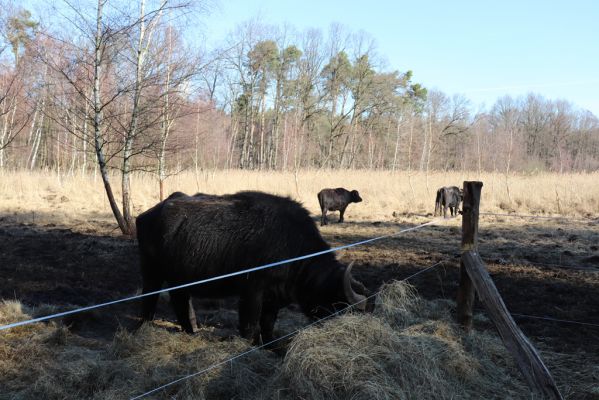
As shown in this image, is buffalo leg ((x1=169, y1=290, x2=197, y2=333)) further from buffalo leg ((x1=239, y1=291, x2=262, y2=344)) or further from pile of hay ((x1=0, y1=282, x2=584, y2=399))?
buffalo leg ((x1=239, y1=291, x2=262, y2=344))

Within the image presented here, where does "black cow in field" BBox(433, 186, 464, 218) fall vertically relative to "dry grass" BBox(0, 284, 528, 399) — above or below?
above

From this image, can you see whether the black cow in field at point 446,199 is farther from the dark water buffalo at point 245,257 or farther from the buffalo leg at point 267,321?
the buffalo leg at point 267,321

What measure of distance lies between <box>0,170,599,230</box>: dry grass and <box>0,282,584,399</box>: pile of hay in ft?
38.6

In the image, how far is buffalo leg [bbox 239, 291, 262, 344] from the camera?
5.38m

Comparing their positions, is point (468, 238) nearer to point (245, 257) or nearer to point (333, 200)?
Answer: point (245, 257)

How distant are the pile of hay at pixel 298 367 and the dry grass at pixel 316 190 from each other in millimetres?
11767

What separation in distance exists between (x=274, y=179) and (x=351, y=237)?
12580 mm

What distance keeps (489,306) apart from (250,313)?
2554 mm

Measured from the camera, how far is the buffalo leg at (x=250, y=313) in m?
5.38

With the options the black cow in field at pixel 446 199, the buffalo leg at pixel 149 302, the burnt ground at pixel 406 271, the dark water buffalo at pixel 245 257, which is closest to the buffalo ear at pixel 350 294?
the dark water buffalo at pixel 245 257

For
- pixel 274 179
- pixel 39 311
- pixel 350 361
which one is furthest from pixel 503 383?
pixel 274 179

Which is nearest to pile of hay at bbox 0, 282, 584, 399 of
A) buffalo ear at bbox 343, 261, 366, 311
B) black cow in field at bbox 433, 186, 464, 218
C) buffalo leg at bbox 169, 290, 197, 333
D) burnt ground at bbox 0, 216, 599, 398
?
buffalo ear at bbox 343, 261, 366, 311

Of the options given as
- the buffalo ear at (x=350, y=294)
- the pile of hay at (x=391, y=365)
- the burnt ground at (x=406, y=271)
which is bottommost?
the burnt ground at (x=406, y=271)

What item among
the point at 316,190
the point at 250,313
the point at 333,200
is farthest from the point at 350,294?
the point at 316,190
